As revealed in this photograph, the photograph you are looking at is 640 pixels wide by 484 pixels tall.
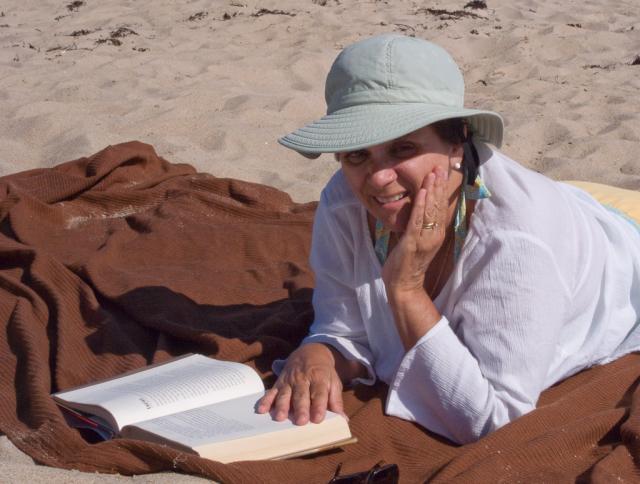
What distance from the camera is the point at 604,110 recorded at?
6.25m

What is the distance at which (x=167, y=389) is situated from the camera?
271cm

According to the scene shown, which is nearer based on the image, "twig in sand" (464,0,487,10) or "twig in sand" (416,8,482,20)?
"twig in sand" (416,8,482,20)

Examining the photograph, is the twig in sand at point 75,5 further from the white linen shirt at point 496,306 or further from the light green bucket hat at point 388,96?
the light green bucket hat at point 388,96

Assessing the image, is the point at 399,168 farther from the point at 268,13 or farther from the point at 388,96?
the point at 268,13

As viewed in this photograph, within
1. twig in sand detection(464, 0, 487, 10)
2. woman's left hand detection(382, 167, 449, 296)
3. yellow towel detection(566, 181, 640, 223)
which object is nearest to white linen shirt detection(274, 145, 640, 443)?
woman's left hand detection(382, 167, 449, 296)

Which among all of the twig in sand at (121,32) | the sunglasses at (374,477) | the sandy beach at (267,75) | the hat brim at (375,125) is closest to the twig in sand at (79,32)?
the sandy beach at (267,75)

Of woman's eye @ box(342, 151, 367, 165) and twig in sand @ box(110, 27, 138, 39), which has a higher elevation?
woman's eye @ box(342, 151, 367, 165)

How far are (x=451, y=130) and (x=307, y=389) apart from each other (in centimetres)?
80

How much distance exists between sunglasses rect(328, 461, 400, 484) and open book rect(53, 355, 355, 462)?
0.65 feet

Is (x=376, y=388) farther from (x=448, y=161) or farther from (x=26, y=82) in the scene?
(x=26, y=82)

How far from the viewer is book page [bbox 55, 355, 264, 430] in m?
2.61

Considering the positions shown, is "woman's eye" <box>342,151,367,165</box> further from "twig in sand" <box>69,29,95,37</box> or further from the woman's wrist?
"twig in sand" <box>69,29,95,37</box>

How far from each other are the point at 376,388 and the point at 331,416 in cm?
39

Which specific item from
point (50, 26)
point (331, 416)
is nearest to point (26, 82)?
point (50, 26)
